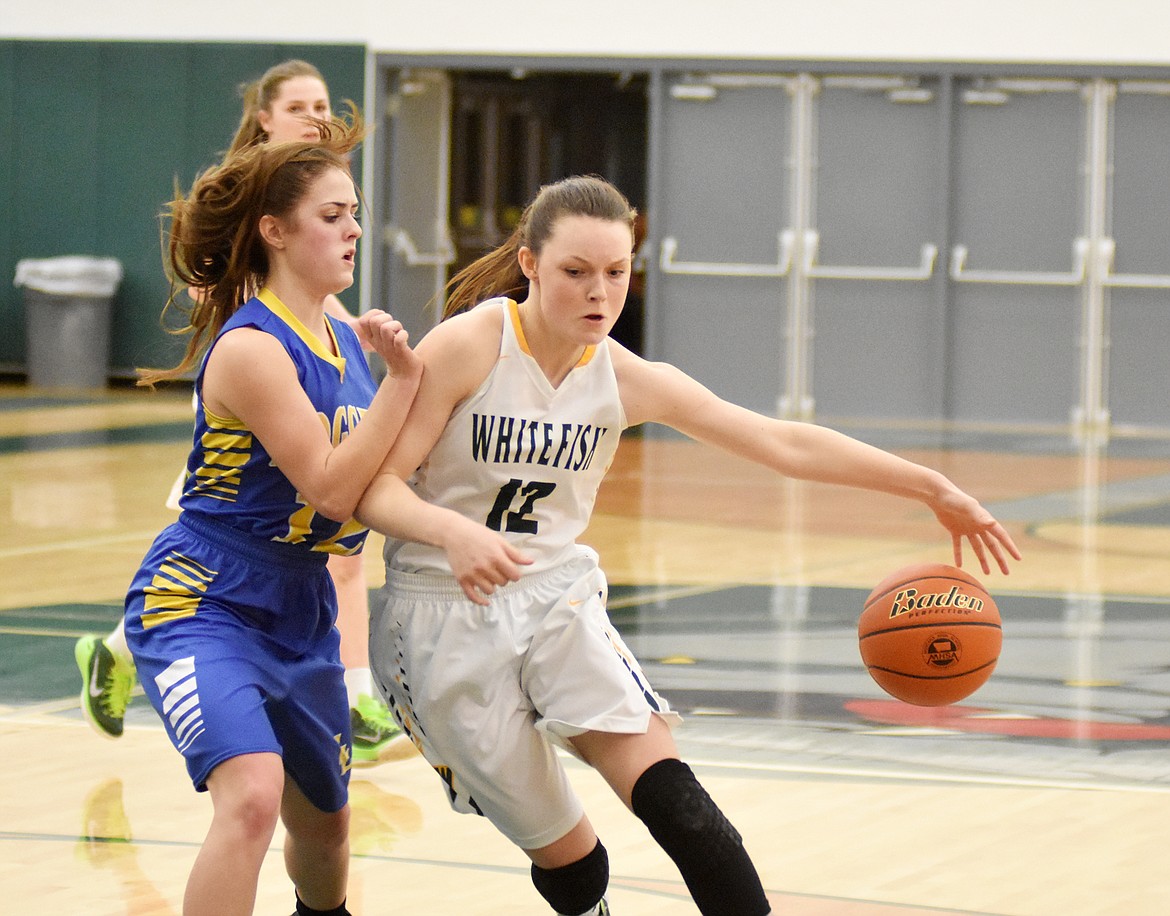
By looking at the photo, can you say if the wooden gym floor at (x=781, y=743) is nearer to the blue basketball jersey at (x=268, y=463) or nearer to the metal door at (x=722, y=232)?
the blue basketball jersey at (x=268, y=463)

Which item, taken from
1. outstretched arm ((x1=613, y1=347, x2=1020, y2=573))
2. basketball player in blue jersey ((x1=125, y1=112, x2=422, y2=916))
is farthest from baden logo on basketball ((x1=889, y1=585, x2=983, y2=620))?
basketball player in blue jersey ((x1=125, y1=112, x2=422, y2=916))

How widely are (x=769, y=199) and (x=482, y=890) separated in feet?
40.6

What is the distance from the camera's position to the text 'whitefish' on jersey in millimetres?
3291

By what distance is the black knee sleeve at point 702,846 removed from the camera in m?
3.05

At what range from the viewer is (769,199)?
15898 mm

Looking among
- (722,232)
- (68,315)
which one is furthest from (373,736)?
(68,315)

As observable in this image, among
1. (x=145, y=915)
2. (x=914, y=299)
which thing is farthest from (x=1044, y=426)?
(x=145, y=915)

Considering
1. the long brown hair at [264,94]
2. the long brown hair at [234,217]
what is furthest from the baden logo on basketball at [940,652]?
the long brown hair at [264,94]

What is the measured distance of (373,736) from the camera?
5.02 meters

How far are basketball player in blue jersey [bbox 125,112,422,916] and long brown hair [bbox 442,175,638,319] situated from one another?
24 cm

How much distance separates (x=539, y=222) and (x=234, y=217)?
0.57m

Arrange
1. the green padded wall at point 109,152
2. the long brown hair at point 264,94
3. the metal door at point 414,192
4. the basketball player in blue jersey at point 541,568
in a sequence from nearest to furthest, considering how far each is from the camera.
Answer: the basketball player in blue jersey at point 541,568, the long brown hair at point 264,94, the metal door at point 414,192, the green padded wall at point 109,152

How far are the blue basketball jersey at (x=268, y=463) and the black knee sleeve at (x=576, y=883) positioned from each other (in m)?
0.65

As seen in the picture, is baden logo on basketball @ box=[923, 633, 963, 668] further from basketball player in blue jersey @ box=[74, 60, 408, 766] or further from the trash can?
the trash can
